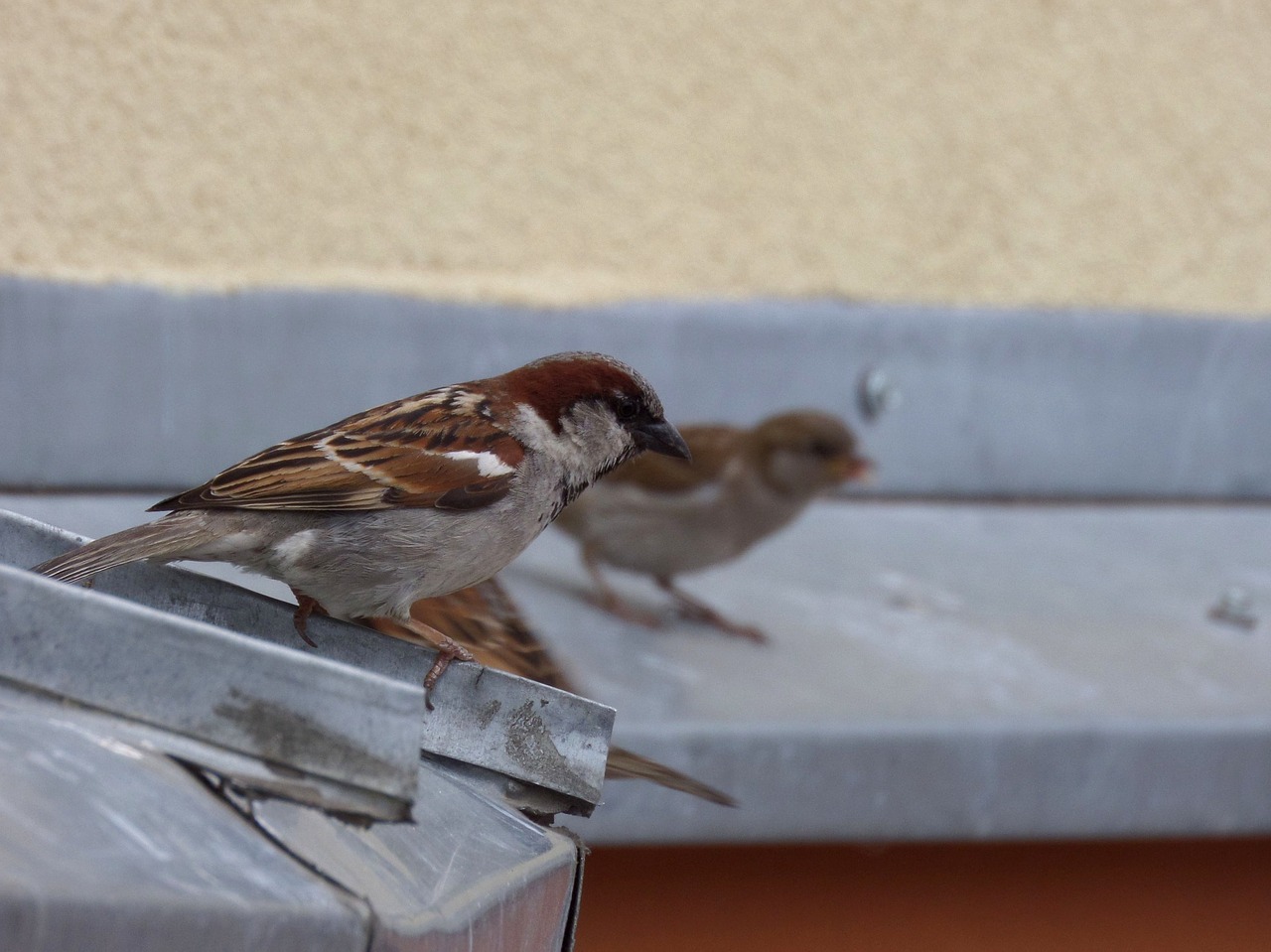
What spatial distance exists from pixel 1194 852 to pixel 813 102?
1906mm

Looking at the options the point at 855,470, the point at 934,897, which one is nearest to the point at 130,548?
the point at 934,897

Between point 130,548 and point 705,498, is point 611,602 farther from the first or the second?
point 130,548

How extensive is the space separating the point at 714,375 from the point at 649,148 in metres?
0.54

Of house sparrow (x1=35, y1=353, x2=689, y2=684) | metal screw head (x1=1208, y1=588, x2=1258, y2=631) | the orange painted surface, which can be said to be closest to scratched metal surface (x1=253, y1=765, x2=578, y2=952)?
house sparrow (x1=35, y1=353, x2=689, y2=684)

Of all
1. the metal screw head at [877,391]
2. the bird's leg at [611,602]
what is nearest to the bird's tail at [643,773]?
the bird's leg at [611,602]

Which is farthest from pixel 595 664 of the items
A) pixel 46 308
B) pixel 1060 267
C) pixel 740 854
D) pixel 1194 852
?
pixel 1060 267

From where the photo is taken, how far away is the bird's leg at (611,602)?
3.00 m

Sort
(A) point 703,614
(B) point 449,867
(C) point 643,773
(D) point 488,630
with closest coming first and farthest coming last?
1. (B) point 449,867
2. (C) point 643,773
3. (D) point 488,630
4. (A) point 703,614

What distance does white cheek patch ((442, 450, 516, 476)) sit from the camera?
126 centimetres

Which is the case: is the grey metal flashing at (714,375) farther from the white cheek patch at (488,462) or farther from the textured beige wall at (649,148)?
the white cheek patch at (488,462)

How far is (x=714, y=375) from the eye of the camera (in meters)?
3.33

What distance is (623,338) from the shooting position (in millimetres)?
3150

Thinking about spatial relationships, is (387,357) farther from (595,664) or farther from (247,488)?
(247,488)

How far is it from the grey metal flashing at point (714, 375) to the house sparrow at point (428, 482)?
160cm
